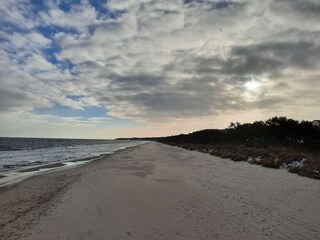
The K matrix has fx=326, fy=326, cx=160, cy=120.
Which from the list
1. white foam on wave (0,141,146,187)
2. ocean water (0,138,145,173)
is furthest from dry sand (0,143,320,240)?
ocean water (0,138,145,173)

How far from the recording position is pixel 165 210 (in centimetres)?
977

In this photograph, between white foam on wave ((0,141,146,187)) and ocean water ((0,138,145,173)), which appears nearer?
white foam on wave ((0,141,146,187))

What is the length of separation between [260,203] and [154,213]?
3.56m

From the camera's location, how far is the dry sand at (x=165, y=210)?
762 centimetres

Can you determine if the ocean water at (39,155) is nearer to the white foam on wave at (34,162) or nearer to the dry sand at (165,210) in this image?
the white foam on wave at (34,162)

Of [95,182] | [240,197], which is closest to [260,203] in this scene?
[240,197]

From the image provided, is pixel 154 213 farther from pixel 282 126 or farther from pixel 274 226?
pixel 282 126

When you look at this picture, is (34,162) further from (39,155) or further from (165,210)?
(165,210)

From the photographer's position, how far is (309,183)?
14406 millimetres

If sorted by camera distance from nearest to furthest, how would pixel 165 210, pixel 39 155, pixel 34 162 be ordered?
pixel 165 210 → pixel 34 162 → pixel 39 155

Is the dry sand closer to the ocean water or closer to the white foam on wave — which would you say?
the white foam on wave

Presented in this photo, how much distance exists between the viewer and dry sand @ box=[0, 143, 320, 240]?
7.62 metres

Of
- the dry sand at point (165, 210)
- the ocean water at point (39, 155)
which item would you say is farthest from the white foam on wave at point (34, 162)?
the dry sand at point (165, 210)

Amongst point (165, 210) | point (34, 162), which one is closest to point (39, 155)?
point (34, 162)
